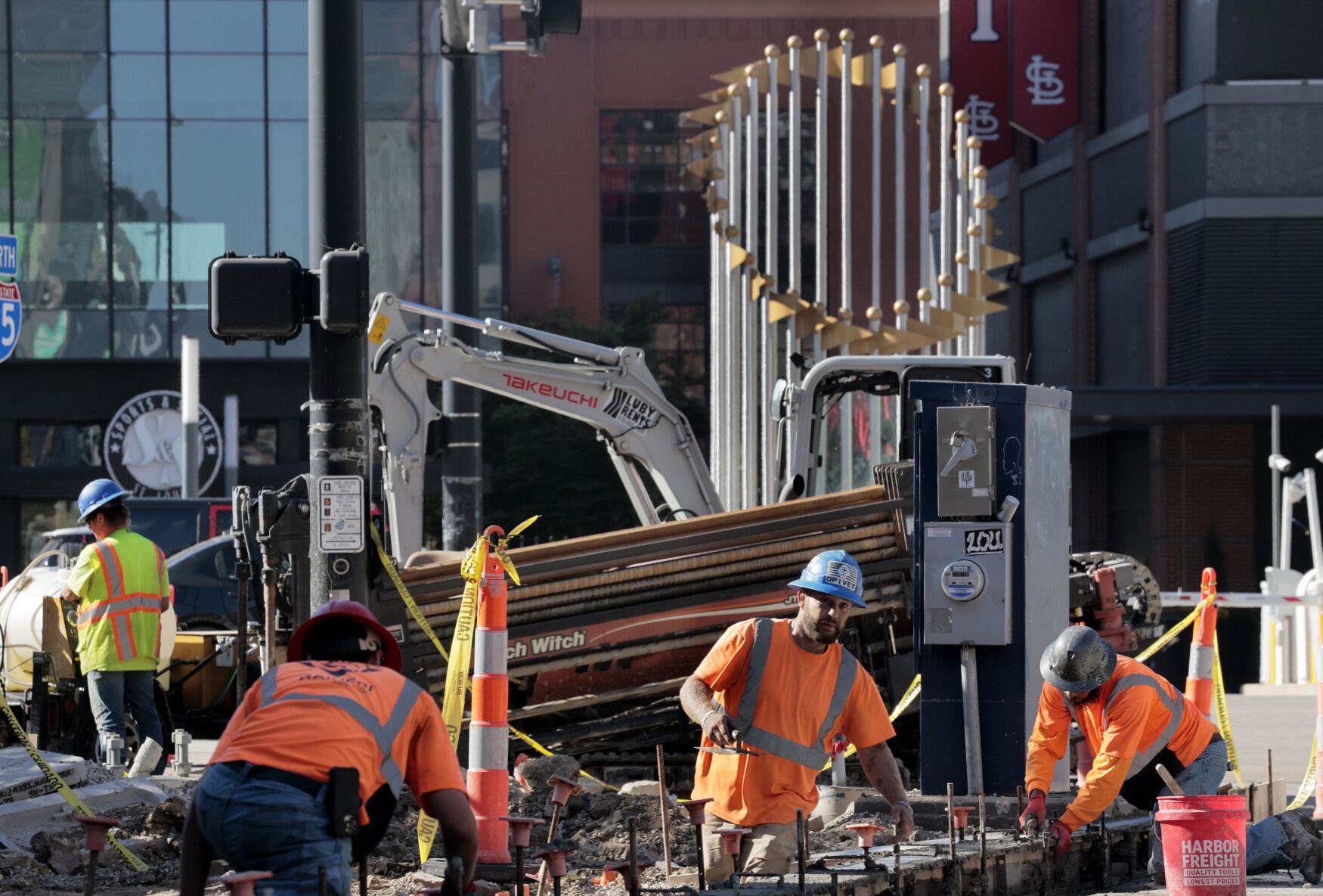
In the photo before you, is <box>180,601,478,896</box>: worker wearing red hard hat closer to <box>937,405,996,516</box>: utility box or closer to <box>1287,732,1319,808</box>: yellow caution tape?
<box>937,405,996,516</box>: utility box

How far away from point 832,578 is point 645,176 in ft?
146

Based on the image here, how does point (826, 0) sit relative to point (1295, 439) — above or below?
above

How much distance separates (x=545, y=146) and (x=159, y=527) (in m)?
31.3

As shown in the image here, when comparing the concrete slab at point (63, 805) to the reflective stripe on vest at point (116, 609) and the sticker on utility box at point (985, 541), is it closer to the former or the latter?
the reflective stripe on vest at point (116, 609)

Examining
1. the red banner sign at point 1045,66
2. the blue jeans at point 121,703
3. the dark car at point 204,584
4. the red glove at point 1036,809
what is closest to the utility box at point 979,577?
the red glove at point 1036,809

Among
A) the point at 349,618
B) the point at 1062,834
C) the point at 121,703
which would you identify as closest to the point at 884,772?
the point at 1062,834

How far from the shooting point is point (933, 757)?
9883 millimetres

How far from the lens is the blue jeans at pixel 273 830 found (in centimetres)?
476

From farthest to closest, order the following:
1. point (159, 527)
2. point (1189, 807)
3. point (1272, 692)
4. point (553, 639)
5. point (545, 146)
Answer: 1. point (545, 146)
2. point (1272, 692)
3. point (159, 527)
4. point (553, 639)
5. point (1189, 807)

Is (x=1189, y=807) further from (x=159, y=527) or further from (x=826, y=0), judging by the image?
(x=826, y=0)

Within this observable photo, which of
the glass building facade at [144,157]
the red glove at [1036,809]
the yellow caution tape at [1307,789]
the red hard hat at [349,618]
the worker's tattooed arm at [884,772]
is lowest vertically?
the yellow caution tape at [1307,789]

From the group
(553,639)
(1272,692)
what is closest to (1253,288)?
(1272,692)

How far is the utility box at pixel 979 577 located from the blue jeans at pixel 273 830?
5475 millimetres

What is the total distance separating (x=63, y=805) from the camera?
9.77 metres
